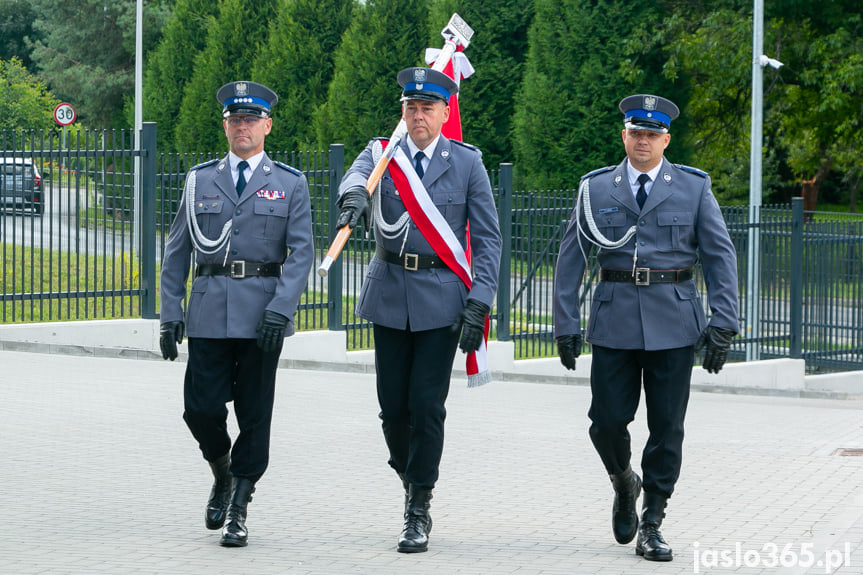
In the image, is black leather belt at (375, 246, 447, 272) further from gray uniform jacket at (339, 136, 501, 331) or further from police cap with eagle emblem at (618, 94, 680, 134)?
police cap with eagle emblem at (618, 94, 680, 134)

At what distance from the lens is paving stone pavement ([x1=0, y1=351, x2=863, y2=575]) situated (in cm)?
592

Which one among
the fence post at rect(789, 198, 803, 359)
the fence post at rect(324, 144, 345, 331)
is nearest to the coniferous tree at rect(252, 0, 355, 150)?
the fence post at rect(789, 198, 803, 359)

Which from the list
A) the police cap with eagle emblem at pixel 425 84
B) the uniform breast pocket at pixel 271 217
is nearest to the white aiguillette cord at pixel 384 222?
the police cap with eagle emblem at pixel 425 84

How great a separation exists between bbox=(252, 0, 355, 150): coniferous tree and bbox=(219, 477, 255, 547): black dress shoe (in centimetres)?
2821

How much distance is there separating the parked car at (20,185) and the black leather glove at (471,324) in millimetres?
7871

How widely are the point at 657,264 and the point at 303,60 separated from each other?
95.3 feet

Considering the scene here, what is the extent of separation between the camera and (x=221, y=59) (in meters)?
36.7

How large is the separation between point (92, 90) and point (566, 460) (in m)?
→ 38.7

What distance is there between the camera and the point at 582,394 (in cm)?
1338

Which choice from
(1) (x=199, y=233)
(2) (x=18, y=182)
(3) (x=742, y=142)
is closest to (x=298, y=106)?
(3) (x=742, y=142)

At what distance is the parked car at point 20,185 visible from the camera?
42.4 feet

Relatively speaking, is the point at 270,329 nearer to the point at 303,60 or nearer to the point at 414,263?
the point at 414,263

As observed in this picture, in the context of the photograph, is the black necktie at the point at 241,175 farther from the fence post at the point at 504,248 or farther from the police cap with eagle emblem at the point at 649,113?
the fence post at the point at 504,248

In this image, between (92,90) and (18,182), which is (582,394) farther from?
(92,90)
